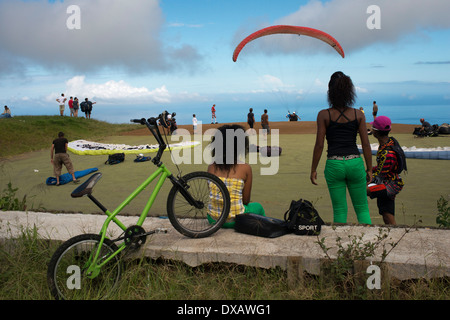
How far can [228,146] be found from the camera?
4.47m

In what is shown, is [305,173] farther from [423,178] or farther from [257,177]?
[423,178]

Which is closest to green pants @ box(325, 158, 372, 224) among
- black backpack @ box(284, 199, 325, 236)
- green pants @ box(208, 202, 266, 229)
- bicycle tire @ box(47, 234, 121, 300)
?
black backpack @ box(284, 199, 325, 236)

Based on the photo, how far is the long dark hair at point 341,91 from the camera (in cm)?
466

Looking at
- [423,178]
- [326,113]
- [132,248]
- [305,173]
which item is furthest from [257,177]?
[132,248]

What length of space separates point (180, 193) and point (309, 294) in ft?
5.12

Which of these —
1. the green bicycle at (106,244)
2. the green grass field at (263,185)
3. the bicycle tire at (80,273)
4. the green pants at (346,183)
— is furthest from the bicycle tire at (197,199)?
the green grass field at (263,185)

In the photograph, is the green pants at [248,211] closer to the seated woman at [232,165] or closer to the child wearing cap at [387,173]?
the seated woman at [232,165]

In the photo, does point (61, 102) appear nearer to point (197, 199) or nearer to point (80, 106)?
point (80, 106)

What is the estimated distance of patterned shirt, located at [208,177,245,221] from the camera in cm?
433

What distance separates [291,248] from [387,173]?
82.4 inches

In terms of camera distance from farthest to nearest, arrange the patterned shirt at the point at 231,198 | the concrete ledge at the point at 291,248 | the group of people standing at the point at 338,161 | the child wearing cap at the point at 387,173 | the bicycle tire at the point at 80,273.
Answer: the child wearing cap at the point at 387,173 < the group of people standing at the point at 338,161 < the patterned shirt at the point at 231,198 < the concrete ledge at the point at 291,248 < the bicycle tire at the point at 80,273

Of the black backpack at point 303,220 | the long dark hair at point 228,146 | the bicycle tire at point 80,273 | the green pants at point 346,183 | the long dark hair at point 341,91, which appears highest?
the long dark hair at point 341,91

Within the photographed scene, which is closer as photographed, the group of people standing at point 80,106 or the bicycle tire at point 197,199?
the bicycle tire at point 197,199

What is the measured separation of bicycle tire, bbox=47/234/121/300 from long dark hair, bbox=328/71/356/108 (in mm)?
2828
